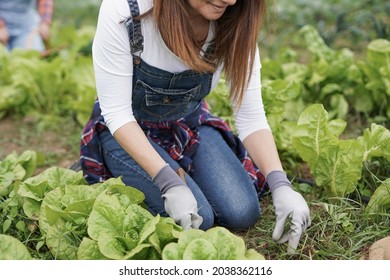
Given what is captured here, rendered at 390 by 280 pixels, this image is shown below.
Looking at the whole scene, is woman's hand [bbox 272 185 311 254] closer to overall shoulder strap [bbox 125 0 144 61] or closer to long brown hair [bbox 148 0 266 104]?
long brown hair [bbox 148 0 266 104]

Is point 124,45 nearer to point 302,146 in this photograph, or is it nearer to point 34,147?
point 302,146

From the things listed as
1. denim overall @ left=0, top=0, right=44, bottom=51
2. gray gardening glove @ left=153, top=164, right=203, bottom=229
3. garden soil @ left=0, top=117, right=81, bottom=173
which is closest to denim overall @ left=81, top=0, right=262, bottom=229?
gray gardening glove @ left=153, top=164, right=203, bottom=229

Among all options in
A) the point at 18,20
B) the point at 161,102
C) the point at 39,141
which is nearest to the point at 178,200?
the point at 161,102

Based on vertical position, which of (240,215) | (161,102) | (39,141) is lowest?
(39,141)

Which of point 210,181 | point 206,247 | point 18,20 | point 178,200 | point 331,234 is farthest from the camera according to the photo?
point 18,20

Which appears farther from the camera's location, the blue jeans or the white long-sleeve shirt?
the blue jeans

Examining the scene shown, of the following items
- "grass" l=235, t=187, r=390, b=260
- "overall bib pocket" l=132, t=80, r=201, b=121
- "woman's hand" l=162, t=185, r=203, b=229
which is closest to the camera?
"woman's hand" l=162, t=185, r=203, b=229

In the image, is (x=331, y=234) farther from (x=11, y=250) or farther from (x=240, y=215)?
(x=11, y=250)

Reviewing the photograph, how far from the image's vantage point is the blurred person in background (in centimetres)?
411

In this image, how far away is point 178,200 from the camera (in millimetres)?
2000

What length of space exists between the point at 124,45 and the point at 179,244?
0.70 m

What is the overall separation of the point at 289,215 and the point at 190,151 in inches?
22.8

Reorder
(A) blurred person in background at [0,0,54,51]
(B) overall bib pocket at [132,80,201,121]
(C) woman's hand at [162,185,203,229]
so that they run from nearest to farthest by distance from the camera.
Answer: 1. (C) woman's hand at [162,185,203,229]
2. (B) overall bib pocket at [132,80,201,121]
3. (A) blurred person in background at [0,0,54,51]

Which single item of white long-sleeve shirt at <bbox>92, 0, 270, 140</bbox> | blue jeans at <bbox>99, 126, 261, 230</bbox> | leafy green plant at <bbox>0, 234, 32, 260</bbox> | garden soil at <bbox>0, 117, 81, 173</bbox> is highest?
white long-sleeve shirt at <bbox>92, 0, 270, 140</bbox>
